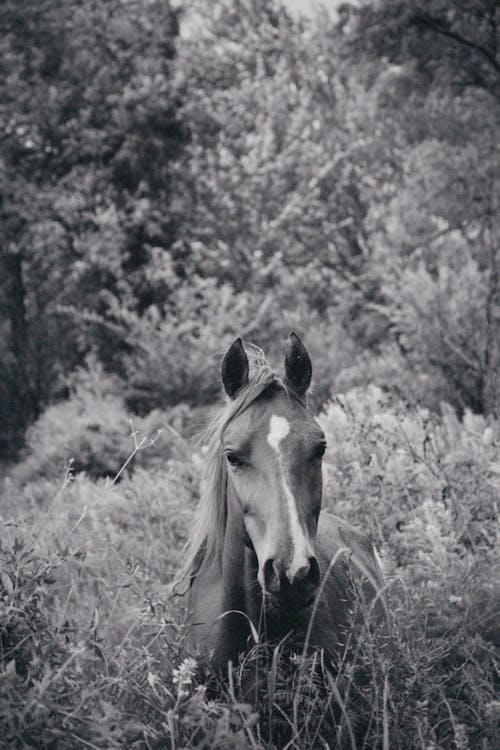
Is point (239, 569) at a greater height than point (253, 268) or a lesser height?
greater

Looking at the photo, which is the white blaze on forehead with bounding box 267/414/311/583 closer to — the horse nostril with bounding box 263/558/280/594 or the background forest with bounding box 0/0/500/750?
the horse nostril with bounding box 263/558/280/594

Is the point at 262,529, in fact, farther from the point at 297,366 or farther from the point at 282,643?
the point at 297,366

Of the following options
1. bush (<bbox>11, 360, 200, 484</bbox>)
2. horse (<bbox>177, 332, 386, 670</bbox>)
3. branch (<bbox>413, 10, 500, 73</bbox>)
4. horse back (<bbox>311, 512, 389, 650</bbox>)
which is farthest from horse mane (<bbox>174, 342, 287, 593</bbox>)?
branch (<bbox>413, 10, 500, 73</bbox>)

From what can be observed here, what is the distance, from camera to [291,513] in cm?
199

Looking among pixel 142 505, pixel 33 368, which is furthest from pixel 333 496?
pixel 33 368

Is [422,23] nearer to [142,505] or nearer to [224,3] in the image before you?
[142,505]

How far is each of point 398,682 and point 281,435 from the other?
1022 millimetres

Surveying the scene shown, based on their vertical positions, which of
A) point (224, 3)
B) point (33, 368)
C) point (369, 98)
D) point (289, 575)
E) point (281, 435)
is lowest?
point (33, 368)

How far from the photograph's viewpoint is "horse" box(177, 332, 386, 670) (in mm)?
1964

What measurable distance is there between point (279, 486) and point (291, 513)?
0.11m

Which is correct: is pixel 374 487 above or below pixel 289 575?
below

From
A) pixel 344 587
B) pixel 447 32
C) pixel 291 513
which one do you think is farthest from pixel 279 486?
pixel 447 32

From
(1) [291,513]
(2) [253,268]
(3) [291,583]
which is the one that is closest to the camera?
(3) [291,583]

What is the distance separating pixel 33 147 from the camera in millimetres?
11344
